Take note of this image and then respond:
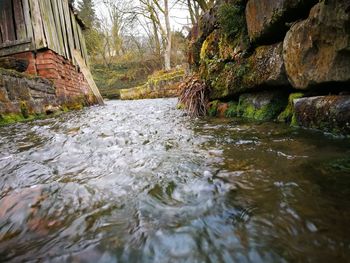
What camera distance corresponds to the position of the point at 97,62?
1096 inches

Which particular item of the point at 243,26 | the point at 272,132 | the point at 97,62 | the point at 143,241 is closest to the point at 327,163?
the point at 272,132

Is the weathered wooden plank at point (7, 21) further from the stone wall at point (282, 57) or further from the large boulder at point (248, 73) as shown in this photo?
the large boulder at point (248, 73)

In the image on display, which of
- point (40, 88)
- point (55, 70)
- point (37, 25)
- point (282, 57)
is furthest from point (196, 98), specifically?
point (37, 25)

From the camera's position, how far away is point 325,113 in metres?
2.30

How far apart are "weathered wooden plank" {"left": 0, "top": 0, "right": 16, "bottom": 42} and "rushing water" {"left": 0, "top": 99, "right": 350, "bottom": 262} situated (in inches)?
212

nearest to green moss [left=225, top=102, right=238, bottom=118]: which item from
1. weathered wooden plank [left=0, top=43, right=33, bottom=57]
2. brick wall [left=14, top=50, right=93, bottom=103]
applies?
brick wall [left=14, top=50, right=93, bottom=103]

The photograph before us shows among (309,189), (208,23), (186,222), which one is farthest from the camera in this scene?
(208,23)

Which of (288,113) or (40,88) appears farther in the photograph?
(40,88)

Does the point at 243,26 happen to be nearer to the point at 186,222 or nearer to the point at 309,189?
the point at 309,189

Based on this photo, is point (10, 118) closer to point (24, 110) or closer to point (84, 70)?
point (24, 110)

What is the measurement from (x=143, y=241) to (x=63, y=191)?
2.39 ft

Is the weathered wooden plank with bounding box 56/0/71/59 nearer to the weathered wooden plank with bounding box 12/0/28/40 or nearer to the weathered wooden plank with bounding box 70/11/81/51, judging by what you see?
the weathered wooden plank with bounding box 70/11/81/51

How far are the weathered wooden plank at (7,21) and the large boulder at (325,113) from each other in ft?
22.1

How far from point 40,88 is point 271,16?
16.0 ft
